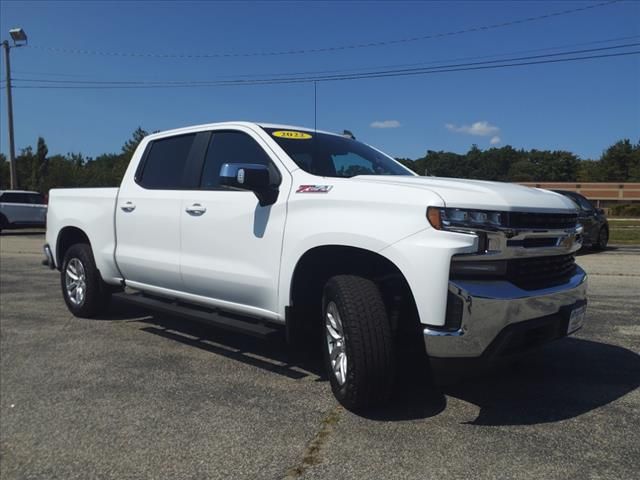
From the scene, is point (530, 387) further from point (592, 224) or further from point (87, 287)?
point (592, 224)

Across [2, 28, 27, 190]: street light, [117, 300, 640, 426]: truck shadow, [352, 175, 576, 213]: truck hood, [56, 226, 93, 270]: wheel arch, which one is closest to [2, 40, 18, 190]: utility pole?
[2, 28, 27, 190]: street light

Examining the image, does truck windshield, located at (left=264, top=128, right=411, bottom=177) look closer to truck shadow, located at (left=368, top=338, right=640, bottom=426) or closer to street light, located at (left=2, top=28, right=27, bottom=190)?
truck shadow, located at (left=368, top=338, right=640, bottom=426)

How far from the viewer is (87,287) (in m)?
6.48

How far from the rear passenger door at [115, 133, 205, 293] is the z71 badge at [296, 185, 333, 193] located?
57.3 inches

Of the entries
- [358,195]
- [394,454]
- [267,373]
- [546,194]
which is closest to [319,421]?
[394,454]

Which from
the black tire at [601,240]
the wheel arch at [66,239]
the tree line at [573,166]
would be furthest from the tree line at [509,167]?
the wheel arch at [66,239]

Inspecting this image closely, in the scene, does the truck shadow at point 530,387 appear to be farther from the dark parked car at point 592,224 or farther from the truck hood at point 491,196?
the dark parked car at point 592,224

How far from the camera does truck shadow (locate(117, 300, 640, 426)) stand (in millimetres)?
3725

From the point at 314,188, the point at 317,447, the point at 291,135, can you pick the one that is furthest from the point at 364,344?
the point at 291,135

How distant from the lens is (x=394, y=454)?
3.22m

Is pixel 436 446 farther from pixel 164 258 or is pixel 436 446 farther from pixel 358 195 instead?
pixel 164 258

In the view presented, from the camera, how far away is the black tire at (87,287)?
21.0 ft

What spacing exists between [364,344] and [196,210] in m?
2.08

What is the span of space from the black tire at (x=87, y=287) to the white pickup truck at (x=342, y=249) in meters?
0.58
